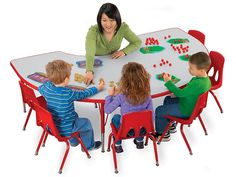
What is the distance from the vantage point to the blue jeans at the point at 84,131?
4.98 m

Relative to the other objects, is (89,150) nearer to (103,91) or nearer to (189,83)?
(103,91)

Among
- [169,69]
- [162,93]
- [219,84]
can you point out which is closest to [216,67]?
[219,84]

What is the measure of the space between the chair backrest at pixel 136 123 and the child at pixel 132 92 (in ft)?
0.33

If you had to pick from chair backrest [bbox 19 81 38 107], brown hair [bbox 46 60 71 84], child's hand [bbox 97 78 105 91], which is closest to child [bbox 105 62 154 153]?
child's hand [bbox 97 78 105 91]

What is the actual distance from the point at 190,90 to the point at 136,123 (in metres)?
0.73

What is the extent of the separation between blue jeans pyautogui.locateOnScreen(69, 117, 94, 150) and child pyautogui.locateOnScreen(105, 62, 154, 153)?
1.37 ft

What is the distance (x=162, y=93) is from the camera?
4941 mm

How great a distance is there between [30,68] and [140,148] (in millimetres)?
1688

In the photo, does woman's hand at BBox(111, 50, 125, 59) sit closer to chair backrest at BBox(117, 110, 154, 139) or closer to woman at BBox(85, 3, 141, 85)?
woman at BBox(85, 3, 141, 85)

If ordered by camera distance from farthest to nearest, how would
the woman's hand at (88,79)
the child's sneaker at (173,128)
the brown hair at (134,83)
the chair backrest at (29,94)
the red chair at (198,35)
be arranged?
the red chair at (198,35) → the child's sneaker at (173,128) → the woman's hand at (88,79) → the chair backrest at (29,94) → the brown hair at (134,83)

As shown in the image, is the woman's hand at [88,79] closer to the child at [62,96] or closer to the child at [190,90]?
the child at [62,96]

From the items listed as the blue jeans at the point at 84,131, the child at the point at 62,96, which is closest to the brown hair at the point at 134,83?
the child at the point at 62,96

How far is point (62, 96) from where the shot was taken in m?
4.66

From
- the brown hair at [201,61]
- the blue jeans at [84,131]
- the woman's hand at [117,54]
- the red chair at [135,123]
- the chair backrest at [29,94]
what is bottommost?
the blue jeans at [84,131]
